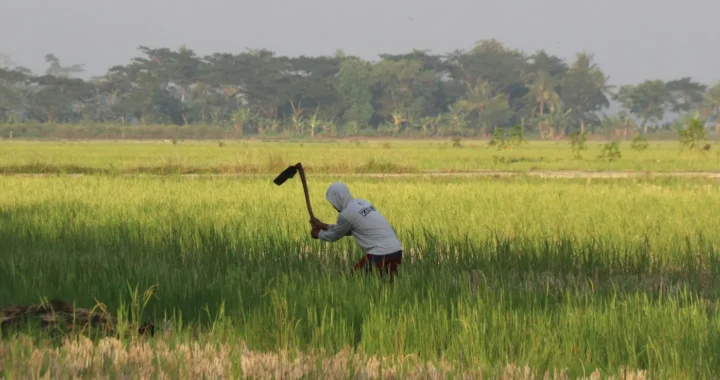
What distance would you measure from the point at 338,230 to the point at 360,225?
164mm

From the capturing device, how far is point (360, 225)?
22.3 ft

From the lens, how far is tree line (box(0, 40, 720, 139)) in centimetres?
10056

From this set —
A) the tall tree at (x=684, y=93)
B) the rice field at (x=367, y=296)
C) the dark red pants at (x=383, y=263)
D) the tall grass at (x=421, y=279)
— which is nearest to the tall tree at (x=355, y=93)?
the tall tree at (x=684, y=93)

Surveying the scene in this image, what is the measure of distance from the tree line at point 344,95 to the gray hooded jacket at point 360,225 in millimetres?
88888

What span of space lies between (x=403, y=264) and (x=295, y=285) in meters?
1.68

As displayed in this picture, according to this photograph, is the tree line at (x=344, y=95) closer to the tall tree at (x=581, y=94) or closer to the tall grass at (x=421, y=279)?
the tall tree at (x=581, y=94)

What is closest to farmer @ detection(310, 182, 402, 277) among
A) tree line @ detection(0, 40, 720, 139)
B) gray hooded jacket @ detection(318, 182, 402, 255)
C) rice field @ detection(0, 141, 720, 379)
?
gray hooded jacket @ detection(318, 182, 402, 255)

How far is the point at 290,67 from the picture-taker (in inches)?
4099

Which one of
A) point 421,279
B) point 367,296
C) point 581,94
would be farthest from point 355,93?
point 367,296

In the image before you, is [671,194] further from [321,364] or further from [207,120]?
[207,120]

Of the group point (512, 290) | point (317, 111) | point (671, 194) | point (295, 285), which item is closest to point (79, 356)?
point (295, 285)

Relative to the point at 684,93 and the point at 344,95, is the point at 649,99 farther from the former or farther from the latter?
the point at 344,95

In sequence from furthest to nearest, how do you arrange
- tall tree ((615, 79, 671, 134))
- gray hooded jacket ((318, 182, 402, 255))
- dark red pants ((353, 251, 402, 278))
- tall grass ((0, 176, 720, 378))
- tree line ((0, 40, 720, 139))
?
tall tree ((615, 79, 671, 134)) < tree line ((0, 40, 720, 139)) < dark red pants ((353, 251, 402, 278)) < gray hooded jacket ((318, 182, 402, 255)) < tall grass ((0, 176, 720, 378))

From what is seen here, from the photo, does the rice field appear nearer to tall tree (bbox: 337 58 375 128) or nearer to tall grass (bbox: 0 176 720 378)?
tall grass (bbox: 0 176 720 378)
